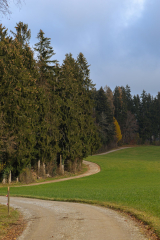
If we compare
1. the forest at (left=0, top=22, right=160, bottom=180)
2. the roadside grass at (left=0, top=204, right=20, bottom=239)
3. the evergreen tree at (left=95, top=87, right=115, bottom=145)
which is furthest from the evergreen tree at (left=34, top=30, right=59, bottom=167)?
the evergreen tree at (left=95, top=87, right=115, bottom=145)

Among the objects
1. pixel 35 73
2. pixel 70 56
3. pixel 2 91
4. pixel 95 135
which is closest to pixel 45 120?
pixel 35 73

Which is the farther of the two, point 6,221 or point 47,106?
point 47,106

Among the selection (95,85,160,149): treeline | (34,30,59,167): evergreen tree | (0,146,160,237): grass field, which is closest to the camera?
(0,146,160,237): grass field

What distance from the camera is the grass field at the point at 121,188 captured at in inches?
516

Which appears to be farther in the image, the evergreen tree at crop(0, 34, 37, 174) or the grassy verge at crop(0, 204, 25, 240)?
the evergreen tree at crop(0, 34, 37, 174)

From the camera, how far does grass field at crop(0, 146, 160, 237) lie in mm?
13101

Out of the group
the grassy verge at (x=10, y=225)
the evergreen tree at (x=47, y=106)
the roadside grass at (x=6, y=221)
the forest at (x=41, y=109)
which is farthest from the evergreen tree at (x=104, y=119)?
the grassy verge at (x=10, y=225)

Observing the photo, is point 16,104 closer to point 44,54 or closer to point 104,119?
A: point 44,54

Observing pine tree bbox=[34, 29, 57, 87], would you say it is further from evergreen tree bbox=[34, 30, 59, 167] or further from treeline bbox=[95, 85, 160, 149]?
treeline bbox=[95, 85, 160, 149]

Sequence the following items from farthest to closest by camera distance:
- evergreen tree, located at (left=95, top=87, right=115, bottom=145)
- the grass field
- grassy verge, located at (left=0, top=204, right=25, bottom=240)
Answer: evergreen tree, located at (left=95, top=87, right=115, bottom=145), the grass field, grassy verge, located at (left=0, top=204, right=25, bottom=240)

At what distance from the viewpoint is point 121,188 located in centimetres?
2453

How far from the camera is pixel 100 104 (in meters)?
84.2

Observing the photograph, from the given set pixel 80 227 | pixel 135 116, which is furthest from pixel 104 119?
pixel 80 227

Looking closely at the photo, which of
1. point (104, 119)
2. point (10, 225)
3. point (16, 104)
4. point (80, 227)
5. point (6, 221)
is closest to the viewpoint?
point (80, 227)
